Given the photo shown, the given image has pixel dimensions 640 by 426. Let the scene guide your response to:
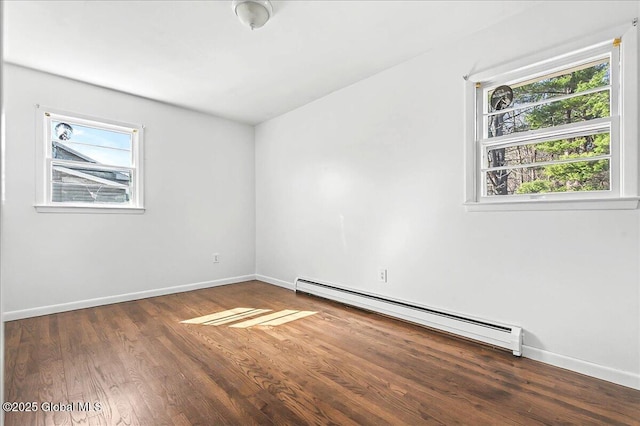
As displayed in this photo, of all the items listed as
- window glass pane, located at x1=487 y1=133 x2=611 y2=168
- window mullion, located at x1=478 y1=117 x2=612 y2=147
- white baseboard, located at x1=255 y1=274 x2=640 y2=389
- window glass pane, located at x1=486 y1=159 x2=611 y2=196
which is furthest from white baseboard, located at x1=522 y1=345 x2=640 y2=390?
window mullion, located at x1=478 y1=117 x2=612 y2=147

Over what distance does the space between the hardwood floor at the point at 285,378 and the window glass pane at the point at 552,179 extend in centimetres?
122

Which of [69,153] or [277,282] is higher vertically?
[69,153]

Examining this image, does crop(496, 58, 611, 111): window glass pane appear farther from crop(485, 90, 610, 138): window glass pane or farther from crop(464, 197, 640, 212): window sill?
crop(464, 197, 640, 212): window sill

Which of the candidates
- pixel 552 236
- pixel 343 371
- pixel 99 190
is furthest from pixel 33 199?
pixel 552 236

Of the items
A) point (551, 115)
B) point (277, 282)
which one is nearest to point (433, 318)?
point (551, 115)

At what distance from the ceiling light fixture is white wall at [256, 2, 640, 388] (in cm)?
142

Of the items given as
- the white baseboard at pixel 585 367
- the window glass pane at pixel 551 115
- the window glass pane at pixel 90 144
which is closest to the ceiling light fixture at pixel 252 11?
the window glass pane at pixel 551 115

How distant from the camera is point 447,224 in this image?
269 centimetres

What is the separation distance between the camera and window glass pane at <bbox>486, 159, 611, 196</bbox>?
2035 millimetres

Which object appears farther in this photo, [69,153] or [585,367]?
[69,153]

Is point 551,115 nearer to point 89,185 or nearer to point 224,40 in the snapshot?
point 224,40

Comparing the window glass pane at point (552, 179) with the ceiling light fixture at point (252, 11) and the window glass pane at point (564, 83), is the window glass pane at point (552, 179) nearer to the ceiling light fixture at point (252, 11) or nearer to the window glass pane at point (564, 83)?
the window glass pane at point (564, 83)

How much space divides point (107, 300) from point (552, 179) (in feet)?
14.7

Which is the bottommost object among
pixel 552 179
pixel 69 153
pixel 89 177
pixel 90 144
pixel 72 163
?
pixel 552 179
